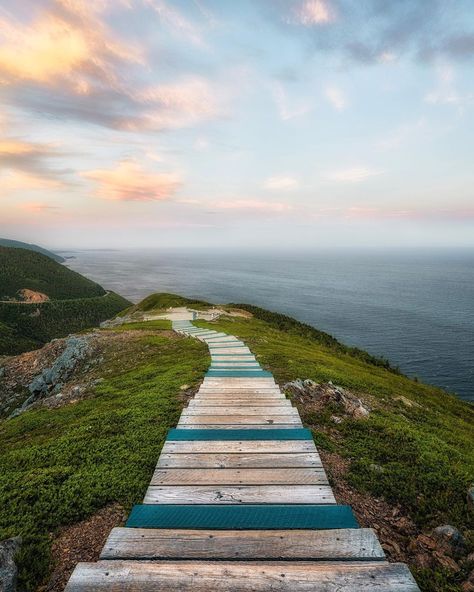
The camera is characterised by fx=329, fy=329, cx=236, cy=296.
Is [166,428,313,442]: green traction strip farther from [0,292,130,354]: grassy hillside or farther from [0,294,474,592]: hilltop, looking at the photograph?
[0,292,130,354]: grassy hillside

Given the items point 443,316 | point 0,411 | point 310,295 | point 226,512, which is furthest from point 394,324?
point 226,512

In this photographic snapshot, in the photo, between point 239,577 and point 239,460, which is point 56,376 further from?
point 239,577

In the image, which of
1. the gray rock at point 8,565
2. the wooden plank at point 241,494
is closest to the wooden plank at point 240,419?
the wooden plank at point 241,494

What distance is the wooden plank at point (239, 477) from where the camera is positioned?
508cm

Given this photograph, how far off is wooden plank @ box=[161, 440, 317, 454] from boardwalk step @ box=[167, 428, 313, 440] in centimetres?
16

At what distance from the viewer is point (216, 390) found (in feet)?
32.6

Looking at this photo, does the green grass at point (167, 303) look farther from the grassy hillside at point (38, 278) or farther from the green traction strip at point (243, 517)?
the grassy hillside at point (38, 278)

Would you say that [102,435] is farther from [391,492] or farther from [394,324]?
[394,324]

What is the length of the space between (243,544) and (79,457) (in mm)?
4861

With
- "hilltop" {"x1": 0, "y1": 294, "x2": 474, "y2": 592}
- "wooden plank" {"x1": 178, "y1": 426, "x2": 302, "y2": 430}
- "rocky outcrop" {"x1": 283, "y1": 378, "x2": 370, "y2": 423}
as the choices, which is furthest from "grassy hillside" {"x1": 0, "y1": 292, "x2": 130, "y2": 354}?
"wooden plank" {"x1": 178, "y1": 426, "x2": 302, "y2": 430}

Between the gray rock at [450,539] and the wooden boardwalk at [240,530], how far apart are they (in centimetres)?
153

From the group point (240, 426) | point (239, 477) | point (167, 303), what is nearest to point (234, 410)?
point (240, 426)

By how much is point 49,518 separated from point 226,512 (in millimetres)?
2902

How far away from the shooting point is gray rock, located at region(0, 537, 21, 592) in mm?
3576
